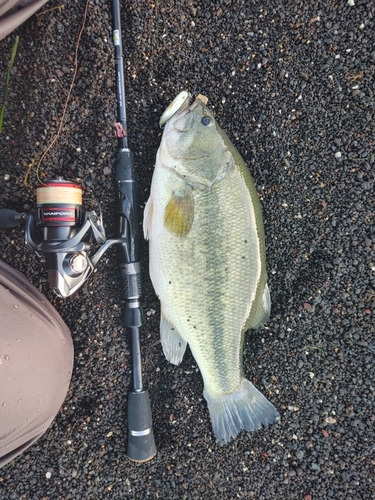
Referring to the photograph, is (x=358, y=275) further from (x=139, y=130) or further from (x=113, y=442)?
(x=113, y=442)

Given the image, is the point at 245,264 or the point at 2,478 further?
the point at 2,478

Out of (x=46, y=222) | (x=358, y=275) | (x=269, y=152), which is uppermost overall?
(x=269, y=152)

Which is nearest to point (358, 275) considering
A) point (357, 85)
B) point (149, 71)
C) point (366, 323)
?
point (366, 323)

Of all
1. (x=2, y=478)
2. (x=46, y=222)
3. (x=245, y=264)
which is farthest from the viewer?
(x=2, y=478)

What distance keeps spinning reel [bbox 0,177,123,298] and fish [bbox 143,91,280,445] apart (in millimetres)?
339

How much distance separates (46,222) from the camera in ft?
5.47

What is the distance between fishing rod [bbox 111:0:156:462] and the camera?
1895mm

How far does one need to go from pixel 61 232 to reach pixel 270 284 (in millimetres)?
1085

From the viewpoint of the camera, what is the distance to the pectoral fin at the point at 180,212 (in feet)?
5.92

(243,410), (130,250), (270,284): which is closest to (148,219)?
(130,250)

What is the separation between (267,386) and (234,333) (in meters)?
0.43

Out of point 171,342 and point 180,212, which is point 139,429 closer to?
point 171,342

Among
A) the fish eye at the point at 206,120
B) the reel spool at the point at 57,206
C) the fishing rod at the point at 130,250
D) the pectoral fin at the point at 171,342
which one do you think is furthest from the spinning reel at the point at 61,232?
the fish eye at the point at 206,120

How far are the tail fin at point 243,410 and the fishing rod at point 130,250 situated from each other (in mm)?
372
